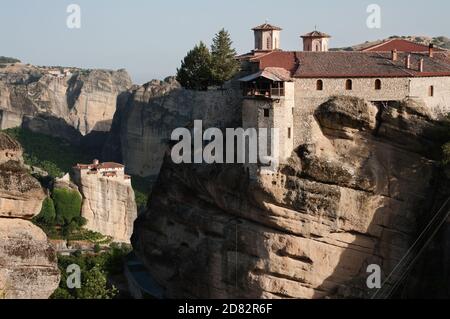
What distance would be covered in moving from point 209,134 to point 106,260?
16.6 m

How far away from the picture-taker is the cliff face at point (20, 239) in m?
28.7

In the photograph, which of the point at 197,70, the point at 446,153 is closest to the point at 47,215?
the point at 197,70

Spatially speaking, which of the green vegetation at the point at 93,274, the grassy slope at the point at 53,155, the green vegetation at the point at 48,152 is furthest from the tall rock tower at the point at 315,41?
the green vegetation at the point at 48,152

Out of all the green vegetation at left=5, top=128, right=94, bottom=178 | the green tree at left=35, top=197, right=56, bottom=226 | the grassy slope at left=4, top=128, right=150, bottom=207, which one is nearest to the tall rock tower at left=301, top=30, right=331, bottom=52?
the green tree at left=35, top=197, right=56, bottom=226

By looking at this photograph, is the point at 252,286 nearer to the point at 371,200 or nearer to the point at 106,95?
the point at 371,200

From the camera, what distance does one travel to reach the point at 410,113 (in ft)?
127

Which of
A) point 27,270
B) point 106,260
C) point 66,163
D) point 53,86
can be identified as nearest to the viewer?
point 27,270

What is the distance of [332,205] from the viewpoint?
3781cm

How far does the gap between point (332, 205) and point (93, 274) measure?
14.8m

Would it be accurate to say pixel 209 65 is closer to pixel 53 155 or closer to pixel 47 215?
pixel 47 215

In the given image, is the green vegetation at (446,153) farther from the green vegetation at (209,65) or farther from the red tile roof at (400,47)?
the green vegetation at (209,65)

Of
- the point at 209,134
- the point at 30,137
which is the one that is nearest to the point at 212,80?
the point at 209,134

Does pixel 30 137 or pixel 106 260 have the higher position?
pixel 30 137

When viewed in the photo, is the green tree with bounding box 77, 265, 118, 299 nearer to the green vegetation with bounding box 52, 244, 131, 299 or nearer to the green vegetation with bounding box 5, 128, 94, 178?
the green vegetation with bounding box 52, 244, 131, 299
